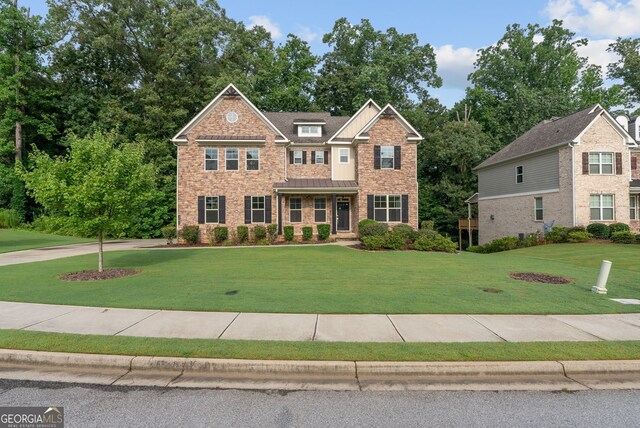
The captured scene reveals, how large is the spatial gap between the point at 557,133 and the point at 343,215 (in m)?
16.4

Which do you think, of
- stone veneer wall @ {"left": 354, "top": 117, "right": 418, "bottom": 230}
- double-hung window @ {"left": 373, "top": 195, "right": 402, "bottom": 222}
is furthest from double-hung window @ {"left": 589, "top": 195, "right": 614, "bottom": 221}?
double-hung window @ {"left": 373, "top": 195, "right": 402, "bottom": 222}

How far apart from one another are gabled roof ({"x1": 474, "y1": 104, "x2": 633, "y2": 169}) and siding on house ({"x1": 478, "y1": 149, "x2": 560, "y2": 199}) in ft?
1.96

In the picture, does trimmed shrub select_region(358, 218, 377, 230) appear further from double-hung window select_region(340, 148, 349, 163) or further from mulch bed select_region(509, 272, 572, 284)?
mulch bed select_region(509, 272, 572, 284)

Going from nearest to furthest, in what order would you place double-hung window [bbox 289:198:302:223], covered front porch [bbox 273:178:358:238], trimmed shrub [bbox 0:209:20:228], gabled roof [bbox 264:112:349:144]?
covered front porch [bbox 273:178:358:238]
double-hung window [bbox 289:198:302:223]
gabled roof [bbox 264:112:349:144]
trimmed shrub [bbox 0:209:20:228]

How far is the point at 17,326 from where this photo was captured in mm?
5633

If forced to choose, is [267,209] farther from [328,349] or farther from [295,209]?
[328,349]

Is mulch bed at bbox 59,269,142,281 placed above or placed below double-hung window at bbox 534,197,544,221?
below

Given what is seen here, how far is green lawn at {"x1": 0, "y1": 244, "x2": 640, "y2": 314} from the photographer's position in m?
6.91

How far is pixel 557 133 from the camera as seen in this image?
2395cm

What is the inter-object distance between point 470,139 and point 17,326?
35702mm

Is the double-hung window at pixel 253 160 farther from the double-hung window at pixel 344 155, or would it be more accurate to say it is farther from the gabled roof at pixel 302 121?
the double-hung window at pixel 344 155

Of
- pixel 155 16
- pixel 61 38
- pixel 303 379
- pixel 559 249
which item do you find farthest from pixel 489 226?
pixel 61 38

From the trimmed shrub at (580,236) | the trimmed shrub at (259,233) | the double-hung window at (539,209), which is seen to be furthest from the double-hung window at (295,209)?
the double-hung window at (539,209)

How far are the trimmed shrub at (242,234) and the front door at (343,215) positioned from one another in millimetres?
6531
